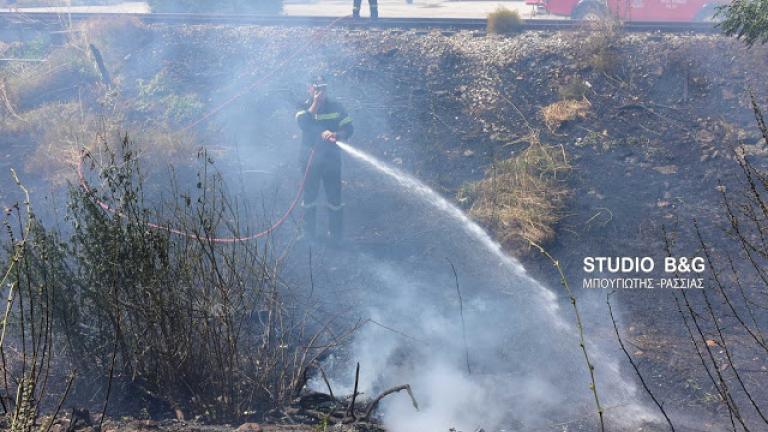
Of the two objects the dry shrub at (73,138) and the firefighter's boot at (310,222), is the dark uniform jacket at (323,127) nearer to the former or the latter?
the firefighter's boot at (310,222)

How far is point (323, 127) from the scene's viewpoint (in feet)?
26.4

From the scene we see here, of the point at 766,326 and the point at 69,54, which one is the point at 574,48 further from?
the point at 69,54

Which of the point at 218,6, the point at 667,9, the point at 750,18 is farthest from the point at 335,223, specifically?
the point at 667,9

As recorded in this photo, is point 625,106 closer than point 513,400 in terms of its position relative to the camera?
No

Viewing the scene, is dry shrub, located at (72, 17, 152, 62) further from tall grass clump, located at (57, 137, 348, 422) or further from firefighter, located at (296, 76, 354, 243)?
tall grass clump, located at (57, 137, 348, 422)

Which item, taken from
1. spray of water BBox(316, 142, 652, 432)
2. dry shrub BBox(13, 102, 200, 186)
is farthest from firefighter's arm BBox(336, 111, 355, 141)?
dry shrub BBox(13, 102, 200, 186)

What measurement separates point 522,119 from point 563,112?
666 mm

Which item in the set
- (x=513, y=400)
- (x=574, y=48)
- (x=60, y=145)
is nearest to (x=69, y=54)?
(x=60, y=145)

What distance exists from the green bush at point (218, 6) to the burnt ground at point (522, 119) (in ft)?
7.73

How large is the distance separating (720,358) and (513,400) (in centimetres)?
210

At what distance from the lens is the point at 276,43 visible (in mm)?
13742

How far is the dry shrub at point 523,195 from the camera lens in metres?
8.23

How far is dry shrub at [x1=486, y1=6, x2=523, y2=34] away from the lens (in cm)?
1287

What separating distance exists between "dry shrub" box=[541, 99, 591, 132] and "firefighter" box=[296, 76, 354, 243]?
3.79 m
